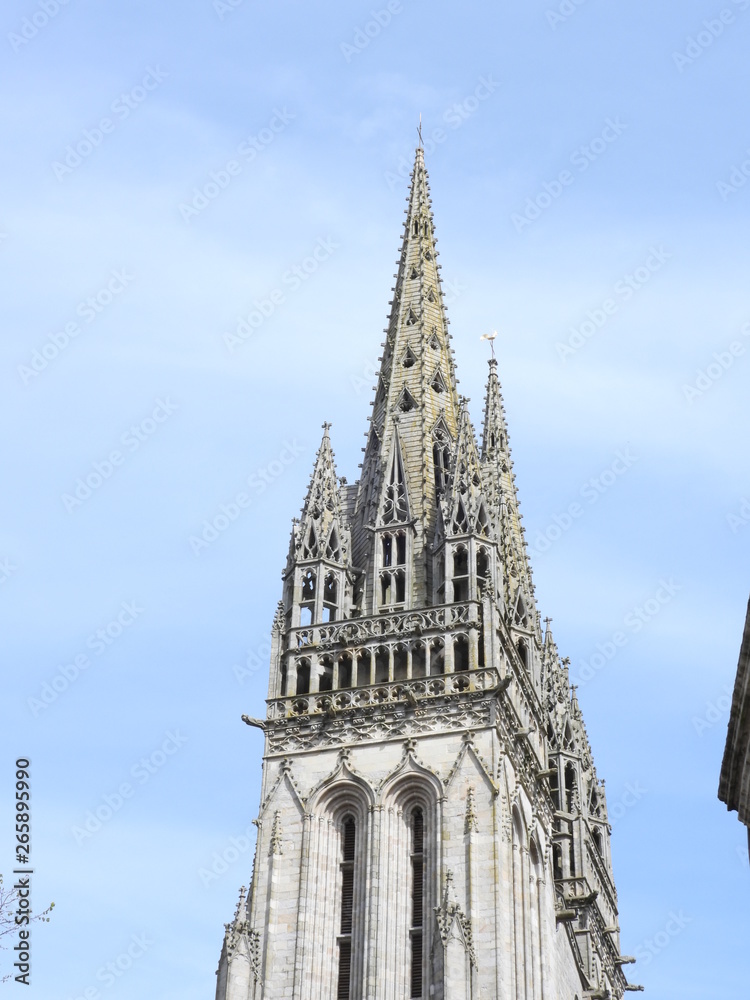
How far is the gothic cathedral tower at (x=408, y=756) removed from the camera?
139ft

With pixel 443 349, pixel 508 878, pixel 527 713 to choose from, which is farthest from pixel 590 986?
pixel 443 349

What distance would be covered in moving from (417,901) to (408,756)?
3.59 meters

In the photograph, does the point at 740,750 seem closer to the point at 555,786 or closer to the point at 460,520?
the point at 460,520

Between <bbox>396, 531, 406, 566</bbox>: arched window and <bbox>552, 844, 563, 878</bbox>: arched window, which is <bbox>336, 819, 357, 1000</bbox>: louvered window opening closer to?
<bbox>396, 531, 406, 566</bbox>: arched window

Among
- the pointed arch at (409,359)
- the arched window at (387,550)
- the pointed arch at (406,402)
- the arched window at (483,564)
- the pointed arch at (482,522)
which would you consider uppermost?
the pointed arch at (409,359)

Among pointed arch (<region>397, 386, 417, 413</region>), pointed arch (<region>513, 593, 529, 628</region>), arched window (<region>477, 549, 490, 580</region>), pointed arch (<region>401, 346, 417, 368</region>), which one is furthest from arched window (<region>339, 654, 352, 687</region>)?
pointed arch (<region>401, 346, 417, 368</region>)

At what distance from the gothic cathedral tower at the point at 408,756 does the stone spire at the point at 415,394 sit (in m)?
0.09

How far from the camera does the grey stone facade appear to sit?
22.3m

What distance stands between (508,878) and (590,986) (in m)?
14.2

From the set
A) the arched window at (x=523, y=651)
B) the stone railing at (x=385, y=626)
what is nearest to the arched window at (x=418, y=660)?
the stone railing at (x=385, y=626)

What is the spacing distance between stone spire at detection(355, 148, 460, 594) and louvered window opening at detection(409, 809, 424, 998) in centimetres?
738

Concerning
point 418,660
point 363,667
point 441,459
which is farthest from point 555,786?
point 363,667

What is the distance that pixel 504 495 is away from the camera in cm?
6256

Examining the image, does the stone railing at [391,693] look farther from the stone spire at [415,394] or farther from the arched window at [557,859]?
the arched window at [557,859]
